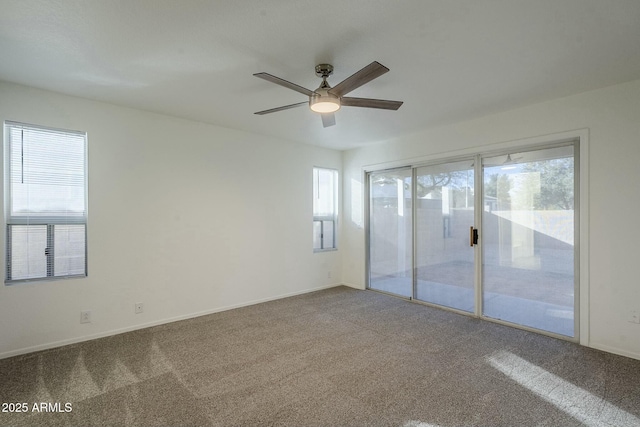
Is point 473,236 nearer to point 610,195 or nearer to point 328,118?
point 610,195

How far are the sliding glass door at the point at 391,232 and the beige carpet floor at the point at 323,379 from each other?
1.33 metres

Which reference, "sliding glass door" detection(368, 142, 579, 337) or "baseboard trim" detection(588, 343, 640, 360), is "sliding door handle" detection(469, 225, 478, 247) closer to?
"sliding glass door" detection(368, 142, 579, 337)

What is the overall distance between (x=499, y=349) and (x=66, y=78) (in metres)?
4.71

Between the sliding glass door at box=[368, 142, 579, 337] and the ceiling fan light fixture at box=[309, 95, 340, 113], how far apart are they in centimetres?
239

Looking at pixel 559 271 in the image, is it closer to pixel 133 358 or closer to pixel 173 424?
pixel 173 424

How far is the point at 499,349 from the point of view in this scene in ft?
9.95

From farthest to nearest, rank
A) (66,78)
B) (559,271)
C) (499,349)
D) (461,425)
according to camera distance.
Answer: (559,271) < (499,349) < (66,78) < (461,425)

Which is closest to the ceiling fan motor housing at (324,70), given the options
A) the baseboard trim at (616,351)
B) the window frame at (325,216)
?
the window frame at (325,216)

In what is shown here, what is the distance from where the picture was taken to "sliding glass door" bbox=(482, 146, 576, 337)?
10.8 ft

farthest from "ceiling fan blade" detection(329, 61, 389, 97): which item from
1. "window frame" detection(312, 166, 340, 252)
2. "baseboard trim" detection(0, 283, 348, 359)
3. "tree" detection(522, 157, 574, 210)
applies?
"baseboard trim" detection(0, 283, 348, 359)

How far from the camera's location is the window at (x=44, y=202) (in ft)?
9.70

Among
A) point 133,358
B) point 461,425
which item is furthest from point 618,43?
point 133,358

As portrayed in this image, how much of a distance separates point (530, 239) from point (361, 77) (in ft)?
9.13

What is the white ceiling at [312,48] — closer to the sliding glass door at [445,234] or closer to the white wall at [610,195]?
the white wall at [610,195]
